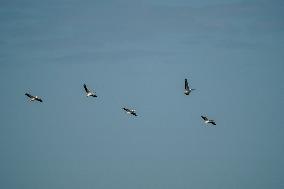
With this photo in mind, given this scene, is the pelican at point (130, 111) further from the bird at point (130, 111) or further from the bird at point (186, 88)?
the bird at point (186, 88)

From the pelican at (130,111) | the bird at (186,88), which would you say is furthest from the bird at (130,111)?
the bird at (186,88)

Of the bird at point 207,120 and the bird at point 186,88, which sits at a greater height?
the bird at point 186,88

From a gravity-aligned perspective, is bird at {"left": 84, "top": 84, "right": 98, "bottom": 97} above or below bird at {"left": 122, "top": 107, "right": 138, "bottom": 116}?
above

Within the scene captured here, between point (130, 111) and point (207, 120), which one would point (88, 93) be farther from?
point (207, 120)

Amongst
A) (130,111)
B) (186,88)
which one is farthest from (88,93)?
(186,88)

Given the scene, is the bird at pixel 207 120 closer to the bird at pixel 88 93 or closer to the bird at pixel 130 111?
the bird at pixel 130 111

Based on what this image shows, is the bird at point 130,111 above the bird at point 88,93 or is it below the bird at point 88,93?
below

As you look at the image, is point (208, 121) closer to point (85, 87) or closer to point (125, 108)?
point (125, 108)

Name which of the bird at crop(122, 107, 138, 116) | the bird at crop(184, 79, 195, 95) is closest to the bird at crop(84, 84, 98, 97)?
the bird at crop(122, 107, 138, 116)

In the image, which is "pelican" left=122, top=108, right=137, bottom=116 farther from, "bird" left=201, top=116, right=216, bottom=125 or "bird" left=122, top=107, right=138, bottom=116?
"bird" left=201, top=116, right=216, bottom=125

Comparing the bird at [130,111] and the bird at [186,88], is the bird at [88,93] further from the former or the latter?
the bird at [186,88]

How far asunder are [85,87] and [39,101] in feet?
34.5

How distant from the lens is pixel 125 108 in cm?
9669

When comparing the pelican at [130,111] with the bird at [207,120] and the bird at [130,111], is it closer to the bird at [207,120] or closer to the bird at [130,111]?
the bird at [130,111]
